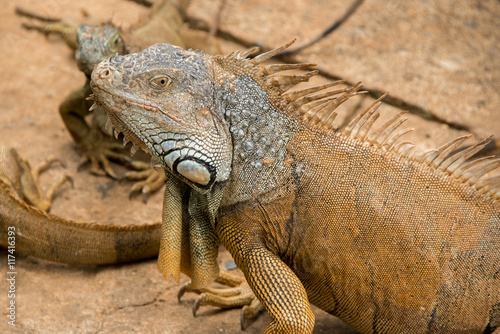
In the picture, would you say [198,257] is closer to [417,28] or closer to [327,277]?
[327,277]

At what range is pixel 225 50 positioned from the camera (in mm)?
6848

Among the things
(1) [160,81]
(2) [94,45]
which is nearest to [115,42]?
(2) [94,45]

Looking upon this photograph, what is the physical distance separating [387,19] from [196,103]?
17.5 ft

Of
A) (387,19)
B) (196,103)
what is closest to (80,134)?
(196,103)

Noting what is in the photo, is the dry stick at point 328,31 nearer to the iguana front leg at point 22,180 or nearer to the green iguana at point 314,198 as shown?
the iguana front leg at point 22,180

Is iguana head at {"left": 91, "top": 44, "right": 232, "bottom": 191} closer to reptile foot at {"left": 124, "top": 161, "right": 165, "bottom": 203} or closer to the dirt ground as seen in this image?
the dirt ground

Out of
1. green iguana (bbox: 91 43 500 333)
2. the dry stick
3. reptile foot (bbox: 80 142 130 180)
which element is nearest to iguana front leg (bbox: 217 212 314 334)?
green iguana (bbox: 91 43 500 333)

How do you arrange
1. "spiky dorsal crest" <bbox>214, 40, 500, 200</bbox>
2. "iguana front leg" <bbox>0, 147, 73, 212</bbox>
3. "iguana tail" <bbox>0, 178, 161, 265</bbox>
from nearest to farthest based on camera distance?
"spiky dorsal crest" <bbox>214, 40, 500, 200</bbox>, "iguana tail" <bbox>0, 178, 161, 265</bbox>, "iguana front leg" <bbox>0, 147, 73, 212</bbox>

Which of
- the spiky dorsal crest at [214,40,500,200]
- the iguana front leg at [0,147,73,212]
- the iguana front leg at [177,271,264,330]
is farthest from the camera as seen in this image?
the iguana front leg at [0,147,73,212]

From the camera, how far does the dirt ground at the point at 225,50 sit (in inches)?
151

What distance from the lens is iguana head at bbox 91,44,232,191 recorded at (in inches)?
115

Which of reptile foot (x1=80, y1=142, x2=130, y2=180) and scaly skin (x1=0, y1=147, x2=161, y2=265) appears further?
reptile foot (x1=80, y1=142, x2=130, y2=180)

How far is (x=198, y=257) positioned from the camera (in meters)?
3.31

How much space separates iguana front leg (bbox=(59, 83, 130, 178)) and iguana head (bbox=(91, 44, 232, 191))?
2.34 m
